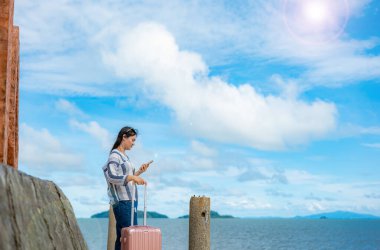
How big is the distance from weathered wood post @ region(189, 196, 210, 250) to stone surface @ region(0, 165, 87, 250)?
410cm

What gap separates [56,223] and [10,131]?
5.60 ft

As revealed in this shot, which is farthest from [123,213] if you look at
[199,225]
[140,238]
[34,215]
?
[34,215]

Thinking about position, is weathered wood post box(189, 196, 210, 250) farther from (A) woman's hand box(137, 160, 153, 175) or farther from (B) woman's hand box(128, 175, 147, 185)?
(B) woman's hand box(128, 175, 147, 185)

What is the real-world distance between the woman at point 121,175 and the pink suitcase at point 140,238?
7.9 inches

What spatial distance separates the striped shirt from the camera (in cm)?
697

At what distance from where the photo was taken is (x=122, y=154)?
710 cm

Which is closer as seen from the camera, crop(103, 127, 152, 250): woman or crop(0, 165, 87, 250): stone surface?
crop(0, 165, 87, 250): stone surface

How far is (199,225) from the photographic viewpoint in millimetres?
9133

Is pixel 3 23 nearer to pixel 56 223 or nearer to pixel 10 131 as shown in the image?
pixel 10 131

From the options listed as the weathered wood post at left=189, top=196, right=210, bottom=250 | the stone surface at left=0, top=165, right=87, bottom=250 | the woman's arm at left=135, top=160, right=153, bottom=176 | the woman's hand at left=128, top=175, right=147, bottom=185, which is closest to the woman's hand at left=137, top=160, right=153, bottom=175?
the woman's arm at left=135, top=160, right=153, bottom=176

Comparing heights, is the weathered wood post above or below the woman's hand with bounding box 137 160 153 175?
below

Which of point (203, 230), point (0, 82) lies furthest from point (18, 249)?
point (203, 230)

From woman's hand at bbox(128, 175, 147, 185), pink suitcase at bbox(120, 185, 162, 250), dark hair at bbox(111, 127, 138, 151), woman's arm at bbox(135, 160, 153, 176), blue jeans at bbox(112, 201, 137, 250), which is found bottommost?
pink suitcase at bbox(120, 185, 162, 250)

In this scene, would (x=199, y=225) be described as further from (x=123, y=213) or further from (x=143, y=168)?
(x=123, y=213)
